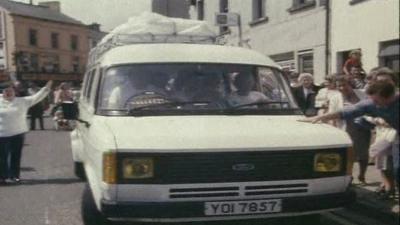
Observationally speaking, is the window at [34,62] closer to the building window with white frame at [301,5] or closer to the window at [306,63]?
the building window with white frame at [301,5]

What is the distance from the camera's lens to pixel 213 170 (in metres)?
4.38

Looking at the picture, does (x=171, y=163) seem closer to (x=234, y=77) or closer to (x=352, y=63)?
(x=234, y=77)

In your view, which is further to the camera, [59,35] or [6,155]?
[59,35]

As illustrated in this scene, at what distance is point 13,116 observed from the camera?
857 cm

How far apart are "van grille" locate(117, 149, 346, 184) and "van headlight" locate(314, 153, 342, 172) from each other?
0.41ft

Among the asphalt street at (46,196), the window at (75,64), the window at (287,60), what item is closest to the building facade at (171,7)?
the window at (287,60)

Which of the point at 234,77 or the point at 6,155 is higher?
the point at 234,77

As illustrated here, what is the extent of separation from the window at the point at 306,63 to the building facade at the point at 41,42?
4050cm

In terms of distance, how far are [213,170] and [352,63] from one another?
586 centimetres

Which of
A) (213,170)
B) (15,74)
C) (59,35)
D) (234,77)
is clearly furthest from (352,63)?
(59,35)

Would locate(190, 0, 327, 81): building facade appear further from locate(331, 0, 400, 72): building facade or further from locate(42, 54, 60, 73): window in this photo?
locate(42, 54, 60, 73): window

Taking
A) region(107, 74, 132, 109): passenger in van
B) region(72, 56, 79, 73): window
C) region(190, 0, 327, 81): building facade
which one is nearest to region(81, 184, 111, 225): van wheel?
region(107, 74, 132, 109): passenger in van

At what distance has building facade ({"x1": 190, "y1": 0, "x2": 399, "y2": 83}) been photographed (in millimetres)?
12156

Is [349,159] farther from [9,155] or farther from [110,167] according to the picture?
[9,155]
